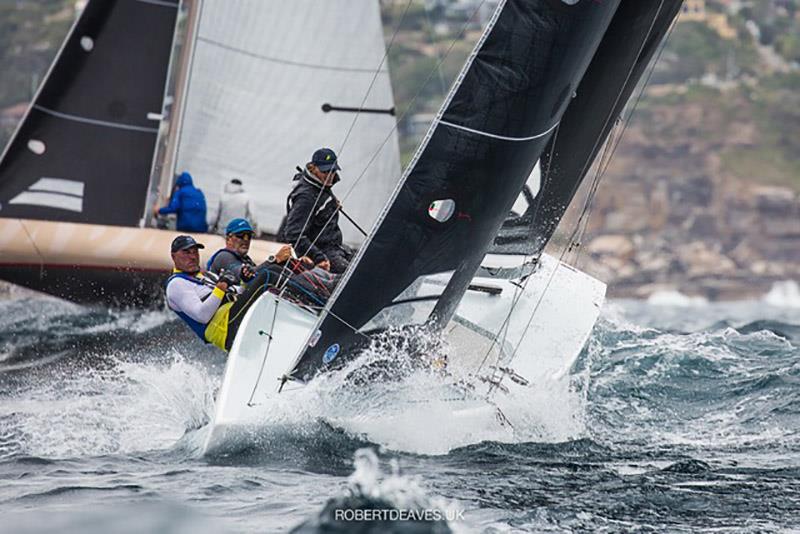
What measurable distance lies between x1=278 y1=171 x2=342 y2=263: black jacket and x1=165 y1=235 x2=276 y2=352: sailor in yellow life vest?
410 millimetres

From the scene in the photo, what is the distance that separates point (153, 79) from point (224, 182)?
0.97m

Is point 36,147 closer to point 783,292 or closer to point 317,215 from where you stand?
point 317,215

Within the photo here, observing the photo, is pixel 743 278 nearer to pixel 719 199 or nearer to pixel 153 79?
pixel 719 199

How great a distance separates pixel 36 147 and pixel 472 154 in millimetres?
6002

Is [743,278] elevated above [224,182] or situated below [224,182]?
above

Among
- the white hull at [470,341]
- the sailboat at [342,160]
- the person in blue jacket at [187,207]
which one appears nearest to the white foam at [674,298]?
the sailboat at [342,160]

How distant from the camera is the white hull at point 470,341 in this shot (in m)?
5.38

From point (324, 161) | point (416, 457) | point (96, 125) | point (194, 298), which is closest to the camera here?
point (416, 457)

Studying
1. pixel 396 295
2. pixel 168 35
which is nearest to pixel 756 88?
pixel 168 35

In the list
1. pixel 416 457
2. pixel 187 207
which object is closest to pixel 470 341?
pixel 416 457

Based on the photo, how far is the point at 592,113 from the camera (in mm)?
6602

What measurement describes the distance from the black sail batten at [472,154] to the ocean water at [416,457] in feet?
1.16

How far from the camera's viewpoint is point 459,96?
5473 millimetres

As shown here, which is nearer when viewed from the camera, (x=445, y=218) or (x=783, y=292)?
(x=445, y=218)
